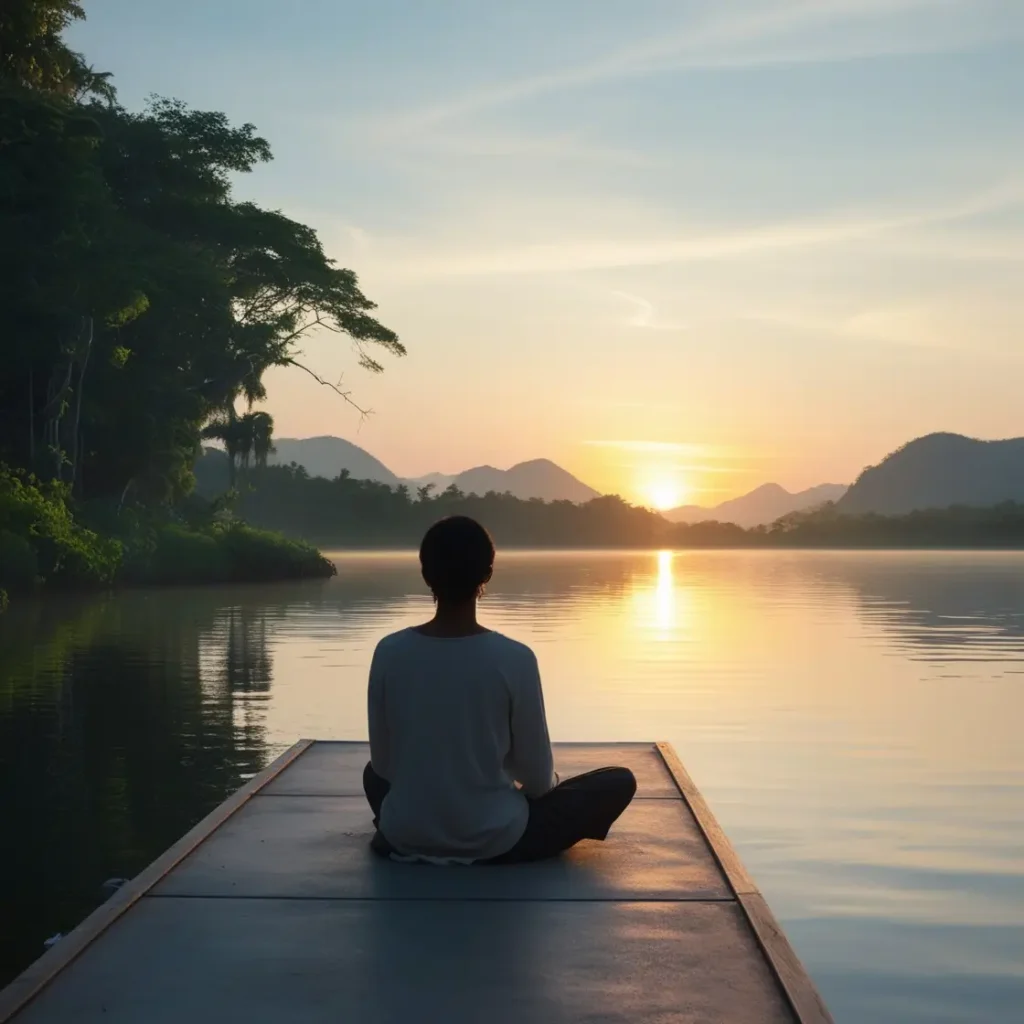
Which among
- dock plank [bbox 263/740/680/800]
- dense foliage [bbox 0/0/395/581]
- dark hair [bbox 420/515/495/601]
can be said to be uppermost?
dense foliage [bbox 0/0/395/581]

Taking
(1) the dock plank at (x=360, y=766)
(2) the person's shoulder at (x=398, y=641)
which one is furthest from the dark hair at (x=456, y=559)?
(1) the dock plank at (x=360, y=766)

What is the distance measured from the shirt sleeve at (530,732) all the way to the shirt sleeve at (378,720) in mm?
496

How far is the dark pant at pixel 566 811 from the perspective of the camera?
19.6ft

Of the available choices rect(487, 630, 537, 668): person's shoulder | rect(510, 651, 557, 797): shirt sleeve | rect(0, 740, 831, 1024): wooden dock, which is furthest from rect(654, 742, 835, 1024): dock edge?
rect(487, 630, 537, 668): person's shoulder

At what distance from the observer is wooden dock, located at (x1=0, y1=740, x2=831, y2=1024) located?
421cm

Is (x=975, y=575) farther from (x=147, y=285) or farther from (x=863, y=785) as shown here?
(x=863, y=785)

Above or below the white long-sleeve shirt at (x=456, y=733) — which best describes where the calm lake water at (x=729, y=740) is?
below

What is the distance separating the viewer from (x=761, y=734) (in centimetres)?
1261

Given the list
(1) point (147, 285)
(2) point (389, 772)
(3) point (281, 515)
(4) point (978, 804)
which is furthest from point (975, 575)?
(3) point (281, 515)

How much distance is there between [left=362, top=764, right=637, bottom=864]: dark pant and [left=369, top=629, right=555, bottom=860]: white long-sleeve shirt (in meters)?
0.16

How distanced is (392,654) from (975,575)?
47802 mm

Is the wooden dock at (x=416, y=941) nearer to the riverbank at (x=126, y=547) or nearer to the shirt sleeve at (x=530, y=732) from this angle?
the shirt sleeve at (x=530, y=732)

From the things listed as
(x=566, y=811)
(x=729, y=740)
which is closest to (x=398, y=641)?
(x=566, y=811)

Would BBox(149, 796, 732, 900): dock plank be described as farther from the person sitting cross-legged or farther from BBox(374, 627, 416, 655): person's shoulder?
BBox(374, 627, 416, 655): person's shoulder
